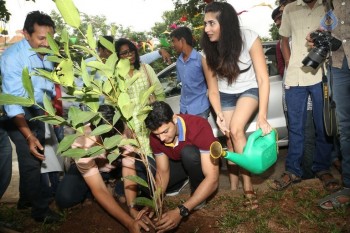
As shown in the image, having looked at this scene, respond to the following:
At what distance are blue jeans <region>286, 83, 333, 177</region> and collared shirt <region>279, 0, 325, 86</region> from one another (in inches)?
2.7

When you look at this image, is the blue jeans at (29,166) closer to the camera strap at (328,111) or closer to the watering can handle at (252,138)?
the watering can handle at (252,138)

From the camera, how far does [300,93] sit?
260 centimetres

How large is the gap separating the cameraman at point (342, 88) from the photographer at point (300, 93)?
0.28 metres

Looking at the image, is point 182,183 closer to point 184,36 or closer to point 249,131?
point 249,131

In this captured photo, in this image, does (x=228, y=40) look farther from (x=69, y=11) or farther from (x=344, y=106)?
(x=69, y=11)

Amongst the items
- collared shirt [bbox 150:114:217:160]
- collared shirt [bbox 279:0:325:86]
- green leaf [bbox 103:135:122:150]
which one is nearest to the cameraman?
collared shirt [bbox 279:0:325:86]

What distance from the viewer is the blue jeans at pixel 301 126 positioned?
102 inches

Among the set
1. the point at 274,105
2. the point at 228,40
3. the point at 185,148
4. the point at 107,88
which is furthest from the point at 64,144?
the point at 274,105

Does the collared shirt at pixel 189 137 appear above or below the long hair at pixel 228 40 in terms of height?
below

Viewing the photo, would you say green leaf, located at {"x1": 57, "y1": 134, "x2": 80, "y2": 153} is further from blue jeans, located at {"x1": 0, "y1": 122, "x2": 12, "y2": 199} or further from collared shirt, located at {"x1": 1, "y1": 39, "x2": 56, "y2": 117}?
blue jeans, located at {"x1": 0, "y1": 122, "x2": 12, "y2": 199}

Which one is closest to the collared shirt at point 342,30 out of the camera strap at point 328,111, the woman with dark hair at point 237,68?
the camera strap at point 328,111

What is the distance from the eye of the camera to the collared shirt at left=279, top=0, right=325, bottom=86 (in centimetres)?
253

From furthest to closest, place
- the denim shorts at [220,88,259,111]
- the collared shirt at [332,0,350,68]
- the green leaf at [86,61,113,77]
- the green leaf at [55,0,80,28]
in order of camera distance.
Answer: the denim shorts at [220,88,259,111], the collared shirt at [332,0,350,68], the green leaf at [86,61,113,77], the green leaf at [55,0,80,28]

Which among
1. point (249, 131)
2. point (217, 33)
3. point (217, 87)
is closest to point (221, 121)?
point (217, 87)
